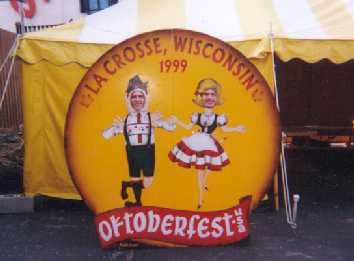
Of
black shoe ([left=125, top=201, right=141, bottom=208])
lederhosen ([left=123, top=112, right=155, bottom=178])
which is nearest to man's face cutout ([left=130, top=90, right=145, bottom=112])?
lederhosen ([left=123, top=112, right=155, bottom=178])

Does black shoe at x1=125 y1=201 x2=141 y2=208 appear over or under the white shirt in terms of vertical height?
under

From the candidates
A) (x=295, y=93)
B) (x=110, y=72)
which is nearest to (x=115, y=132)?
(x=110, y=72)

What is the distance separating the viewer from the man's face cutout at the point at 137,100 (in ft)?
13.5

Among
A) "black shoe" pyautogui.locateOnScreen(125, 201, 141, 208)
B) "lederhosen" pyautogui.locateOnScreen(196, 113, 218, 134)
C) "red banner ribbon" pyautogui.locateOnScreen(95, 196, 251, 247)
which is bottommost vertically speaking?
"red banner ribbon" pyautogui.locateOnScreen(95, 196, 251, 247)

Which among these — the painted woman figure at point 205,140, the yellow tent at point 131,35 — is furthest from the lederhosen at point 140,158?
the yellow tent at point 131,35

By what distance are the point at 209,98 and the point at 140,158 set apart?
881mm

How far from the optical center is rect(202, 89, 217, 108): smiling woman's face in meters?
4.19

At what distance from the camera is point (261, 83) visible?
418 cm

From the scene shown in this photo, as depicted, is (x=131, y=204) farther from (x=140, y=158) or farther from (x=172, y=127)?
(x=172, y=127)

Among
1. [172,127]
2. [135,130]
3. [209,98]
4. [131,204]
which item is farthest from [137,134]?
[209,98]

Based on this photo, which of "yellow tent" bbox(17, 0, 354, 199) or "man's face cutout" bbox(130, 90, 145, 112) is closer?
"man's face cutout" bbox(130, 90, 145, 112)

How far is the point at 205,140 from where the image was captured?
4.19 meters

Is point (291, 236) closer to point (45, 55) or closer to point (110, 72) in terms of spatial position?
point (110, 72)

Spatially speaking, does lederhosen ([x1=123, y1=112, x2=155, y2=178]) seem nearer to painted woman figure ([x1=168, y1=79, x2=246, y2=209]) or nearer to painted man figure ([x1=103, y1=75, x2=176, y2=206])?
painted man figure ([x1=103, y1=75, x2=176, y2=206])
